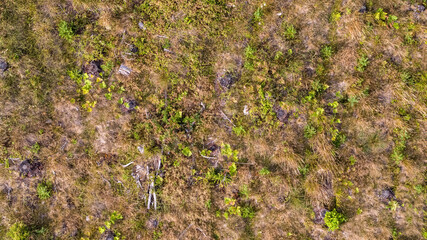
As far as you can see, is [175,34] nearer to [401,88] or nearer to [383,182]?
[401,88]

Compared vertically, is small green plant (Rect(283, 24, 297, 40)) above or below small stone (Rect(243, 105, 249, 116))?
above

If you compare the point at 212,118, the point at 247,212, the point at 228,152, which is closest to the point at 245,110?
the point at 212,118

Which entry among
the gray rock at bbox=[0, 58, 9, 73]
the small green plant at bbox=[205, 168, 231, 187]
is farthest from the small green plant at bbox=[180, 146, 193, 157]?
the gray rock at bbox=[0, 58, 9, 73]

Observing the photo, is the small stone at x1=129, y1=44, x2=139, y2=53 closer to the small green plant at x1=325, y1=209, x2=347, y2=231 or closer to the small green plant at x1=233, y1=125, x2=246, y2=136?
the small green plant at x1=233, y1=125, x2=246, y2=136

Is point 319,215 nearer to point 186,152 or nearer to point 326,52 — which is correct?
point 186,152

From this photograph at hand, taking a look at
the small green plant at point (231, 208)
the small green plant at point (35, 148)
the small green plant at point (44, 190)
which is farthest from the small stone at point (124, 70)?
the small green plant at point (231, 208)

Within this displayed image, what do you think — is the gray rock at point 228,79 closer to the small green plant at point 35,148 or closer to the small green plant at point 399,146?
the small green plant at point 399,146
